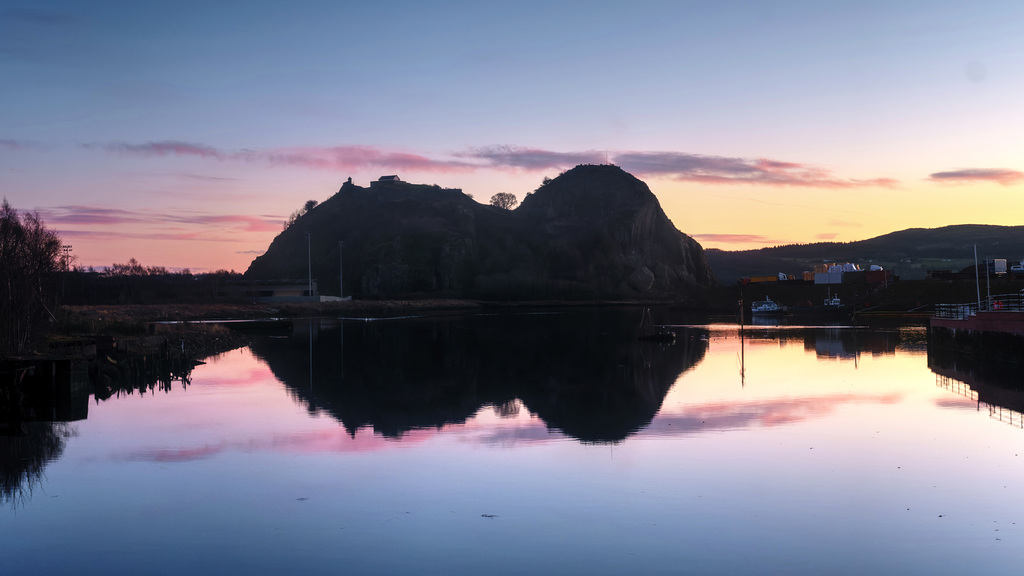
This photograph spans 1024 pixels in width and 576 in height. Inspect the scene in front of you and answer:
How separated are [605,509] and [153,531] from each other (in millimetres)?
8819

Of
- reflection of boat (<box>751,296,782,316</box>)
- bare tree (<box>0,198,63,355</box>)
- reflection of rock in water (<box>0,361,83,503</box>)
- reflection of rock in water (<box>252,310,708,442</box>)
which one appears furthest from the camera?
reflection of boat (<box>751,296,782,316</box>)

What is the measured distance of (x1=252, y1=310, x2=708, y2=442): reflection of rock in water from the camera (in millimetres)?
30141

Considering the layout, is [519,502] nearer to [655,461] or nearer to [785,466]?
[655,461]

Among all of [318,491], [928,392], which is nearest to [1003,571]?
[318,491]

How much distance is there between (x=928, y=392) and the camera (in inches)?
1426

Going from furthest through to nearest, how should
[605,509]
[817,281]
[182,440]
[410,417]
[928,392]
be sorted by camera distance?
1. [817,281]
2. [928,392]
3. [410,417]
4. [182,440]
5. [605,509]

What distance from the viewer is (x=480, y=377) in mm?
44375

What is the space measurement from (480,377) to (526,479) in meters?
24.8

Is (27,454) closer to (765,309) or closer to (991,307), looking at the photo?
(991,307)

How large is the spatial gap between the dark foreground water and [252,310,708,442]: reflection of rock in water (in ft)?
1.08

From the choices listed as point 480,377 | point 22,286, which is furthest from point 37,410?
point 480,377

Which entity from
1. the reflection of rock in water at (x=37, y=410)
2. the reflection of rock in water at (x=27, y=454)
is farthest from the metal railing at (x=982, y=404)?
the reflection of rock in water at (x=37, y=410)

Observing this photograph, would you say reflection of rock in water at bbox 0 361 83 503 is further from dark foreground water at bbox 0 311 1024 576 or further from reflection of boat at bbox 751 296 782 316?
reflection of boat at bbox 751 296 782 316

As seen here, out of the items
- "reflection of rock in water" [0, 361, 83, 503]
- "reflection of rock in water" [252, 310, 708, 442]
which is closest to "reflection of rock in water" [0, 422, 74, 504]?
"reflection of rock in water" [0, 361, 83, 503]
